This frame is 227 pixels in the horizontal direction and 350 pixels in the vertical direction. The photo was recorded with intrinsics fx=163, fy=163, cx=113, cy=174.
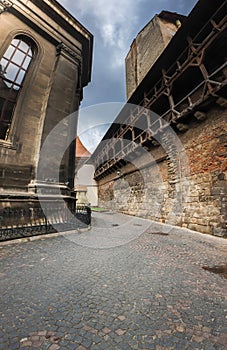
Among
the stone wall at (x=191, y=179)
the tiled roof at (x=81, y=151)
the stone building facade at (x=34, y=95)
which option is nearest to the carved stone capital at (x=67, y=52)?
the stone building facade at (x=34, y=95)

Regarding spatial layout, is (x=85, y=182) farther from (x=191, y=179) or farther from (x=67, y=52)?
(x=191, y=179)

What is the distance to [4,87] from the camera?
6.90 meters

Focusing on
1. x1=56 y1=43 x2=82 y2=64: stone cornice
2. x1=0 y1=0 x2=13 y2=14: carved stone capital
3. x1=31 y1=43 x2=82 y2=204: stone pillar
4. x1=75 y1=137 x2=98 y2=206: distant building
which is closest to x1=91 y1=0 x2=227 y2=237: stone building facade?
x1=56 y1=43 x2=82 y2=64: stone cornice

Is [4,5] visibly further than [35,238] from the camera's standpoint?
Yes

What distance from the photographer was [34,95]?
7.34m

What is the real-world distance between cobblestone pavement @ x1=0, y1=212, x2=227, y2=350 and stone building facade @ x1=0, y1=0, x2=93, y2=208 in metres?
3.31

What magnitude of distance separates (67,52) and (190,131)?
24.9 ft

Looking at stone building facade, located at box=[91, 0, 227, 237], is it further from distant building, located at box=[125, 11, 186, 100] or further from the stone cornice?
distant building, located at box=[125, 11, 186, 100]

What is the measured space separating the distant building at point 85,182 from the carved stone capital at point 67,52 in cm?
2169

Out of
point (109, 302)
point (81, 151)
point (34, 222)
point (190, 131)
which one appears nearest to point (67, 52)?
point (190, 131)

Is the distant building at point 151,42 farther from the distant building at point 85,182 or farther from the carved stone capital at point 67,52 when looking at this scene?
the distant building at point 85,182

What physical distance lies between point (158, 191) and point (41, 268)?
8.79m

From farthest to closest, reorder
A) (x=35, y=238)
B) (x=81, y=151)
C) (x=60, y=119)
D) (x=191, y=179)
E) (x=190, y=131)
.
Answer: (x=81, y=151), (x=190, y=131), (x=191, y=179), (x=60, y=119), (x=35, y=238)

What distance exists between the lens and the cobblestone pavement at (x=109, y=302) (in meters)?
1.40
